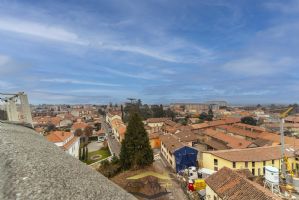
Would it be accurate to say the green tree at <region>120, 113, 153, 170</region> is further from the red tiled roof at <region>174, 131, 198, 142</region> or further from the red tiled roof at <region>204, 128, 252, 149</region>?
the red tiled roof at <region>204, 128, 252, 149</region>

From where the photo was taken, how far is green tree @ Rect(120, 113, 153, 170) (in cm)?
3042

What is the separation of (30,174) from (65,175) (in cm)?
60

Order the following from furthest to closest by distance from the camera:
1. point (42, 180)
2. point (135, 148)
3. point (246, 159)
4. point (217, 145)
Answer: point (217, 145), point (135, 148), point (246, 159), point (42, 180)

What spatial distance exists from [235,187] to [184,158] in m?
16.2

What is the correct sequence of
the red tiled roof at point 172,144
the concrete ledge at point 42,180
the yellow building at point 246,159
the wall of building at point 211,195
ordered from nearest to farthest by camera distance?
the concrete ledge at point 42,180
the wall of building at point 211,195
the yellow building at point 246,159
the red tiled roof at point 172,144

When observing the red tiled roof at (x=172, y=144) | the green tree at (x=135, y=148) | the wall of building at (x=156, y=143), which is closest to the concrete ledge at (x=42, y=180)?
the green tree at (x=135, y=148)

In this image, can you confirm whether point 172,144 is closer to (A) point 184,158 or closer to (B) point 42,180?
(A) point 184,158

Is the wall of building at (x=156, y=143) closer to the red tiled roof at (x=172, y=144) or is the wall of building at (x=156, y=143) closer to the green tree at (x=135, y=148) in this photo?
the red tiled roof at (x=172, y=144)

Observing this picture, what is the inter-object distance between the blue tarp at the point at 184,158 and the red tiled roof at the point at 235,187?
1285 cm

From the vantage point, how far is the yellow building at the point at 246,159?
1187 inches

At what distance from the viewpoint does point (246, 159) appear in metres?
30.1

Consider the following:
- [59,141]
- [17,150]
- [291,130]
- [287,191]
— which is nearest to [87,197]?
[17,150]

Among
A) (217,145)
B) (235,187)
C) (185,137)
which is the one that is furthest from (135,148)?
(217,145)

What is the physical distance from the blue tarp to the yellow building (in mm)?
1594
